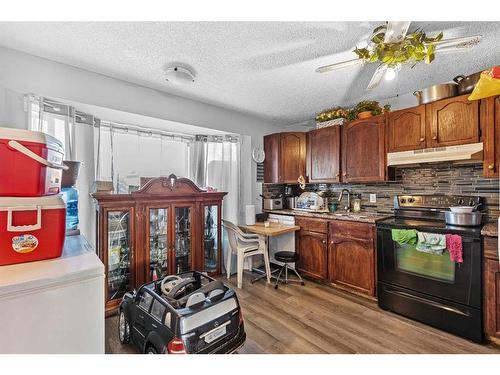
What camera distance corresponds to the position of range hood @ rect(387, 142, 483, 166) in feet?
6.47

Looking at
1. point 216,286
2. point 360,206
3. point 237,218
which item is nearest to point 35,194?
point 216,286

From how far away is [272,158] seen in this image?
3623 mm

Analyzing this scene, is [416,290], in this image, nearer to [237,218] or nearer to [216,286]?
[216,286]

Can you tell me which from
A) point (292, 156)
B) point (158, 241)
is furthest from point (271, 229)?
point (158, 241)

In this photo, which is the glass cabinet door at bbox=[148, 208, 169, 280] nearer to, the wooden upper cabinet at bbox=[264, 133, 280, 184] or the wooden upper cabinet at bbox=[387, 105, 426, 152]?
the wooden upper cabinet at bbox=[264, 133, 280, 184]

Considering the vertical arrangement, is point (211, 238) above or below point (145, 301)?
above

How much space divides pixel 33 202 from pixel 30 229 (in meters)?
0.12

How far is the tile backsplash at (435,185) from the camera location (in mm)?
2184

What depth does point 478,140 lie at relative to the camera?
6.49ft

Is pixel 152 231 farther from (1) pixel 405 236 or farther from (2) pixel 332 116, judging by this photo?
(2) pixel 332 116

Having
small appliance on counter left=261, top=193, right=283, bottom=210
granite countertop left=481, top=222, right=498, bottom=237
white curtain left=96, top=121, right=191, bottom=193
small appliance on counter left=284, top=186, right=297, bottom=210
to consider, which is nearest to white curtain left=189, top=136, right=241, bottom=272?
white curtain left=96, top=121, right=191, bottom=193

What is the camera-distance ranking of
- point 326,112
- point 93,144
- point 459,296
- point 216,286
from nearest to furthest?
point 216,286, point 459,296, point 93,144, point 326,112

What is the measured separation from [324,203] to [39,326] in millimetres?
3149

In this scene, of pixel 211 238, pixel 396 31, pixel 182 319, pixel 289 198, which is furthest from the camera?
pixel 289 198
